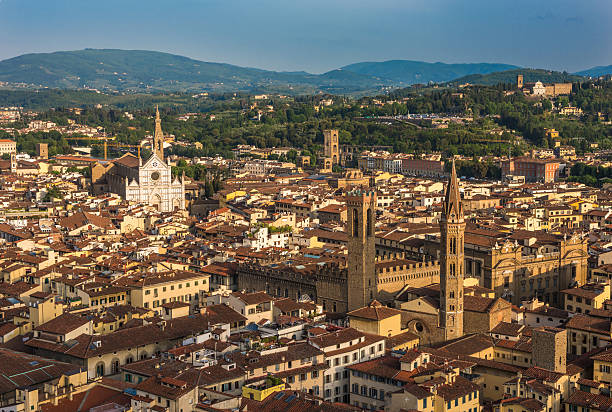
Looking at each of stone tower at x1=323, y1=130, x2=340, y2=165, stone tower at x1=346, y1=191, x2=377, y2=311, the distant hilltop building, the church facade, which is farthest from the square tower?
stone tower at x1=346, y1=191, x2=377, y2=311

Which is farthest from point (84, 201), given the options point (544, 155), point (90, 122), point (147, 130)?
point (90, 122)

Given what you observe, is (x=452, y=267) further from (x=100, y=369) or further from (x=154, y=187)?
(x=154, y=187)

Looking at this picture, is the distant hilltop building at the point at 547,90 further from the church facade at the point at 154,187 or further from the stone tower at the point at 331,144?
the church facade at the point at 154,187

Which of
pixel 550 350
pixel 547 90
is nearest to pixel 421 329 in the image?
pixel 550 350

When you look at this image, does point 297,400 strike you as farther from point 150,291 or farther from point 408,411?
point 150,291

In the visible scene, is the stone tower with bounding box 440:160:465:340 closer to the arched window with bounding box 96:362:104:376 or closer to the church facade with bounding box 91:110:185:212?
the arched window with bounding box 96:362:104:376

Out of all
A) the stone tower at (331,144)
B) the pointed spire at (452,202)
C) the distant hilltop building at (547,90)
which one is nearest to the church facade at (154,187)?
the pointed spire at (452,202)
